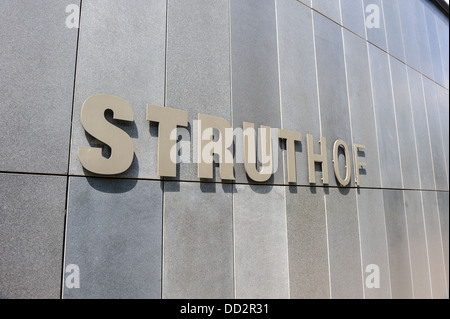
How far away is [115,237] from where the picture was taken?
9.95ft

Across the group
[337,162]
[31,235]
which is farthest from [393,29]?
[31,235]

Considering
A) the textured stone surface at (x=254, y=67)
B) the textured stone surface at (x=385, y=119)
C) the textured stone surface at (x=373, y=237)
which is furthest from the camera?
the textured stone surface at (x=385, y=119)

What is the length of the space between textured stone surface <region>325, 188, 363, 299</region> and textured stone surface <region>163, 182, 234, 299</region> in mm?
2148

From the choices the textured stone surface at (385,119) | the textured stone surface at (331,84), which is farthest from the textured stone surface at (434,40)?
the textured stone surface at (331,84)

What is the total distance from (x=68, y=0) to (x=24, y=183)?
1930 mm

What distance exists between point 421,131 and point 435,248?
314 centimetres

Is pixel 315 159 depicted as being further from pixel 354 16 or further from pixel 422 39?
pixel 422 39

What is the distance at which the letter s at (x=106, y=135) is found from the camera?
9.61 ft

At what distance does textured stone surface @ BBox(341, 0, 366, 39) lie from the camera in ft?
20.3

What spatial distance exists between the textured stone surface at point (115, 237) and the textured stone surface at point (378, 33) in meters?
6.27

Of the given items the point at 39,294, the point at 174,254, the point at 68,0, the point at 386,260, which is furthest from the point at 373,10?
the point at 39,294

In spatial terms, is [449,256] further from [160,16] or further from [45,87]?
[45,87]

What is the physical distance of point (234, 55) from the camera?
4250 mm

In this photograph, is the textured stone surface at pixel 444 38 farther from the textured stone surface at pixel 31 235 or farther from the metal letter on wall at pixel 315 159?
the textured stone surface at pixel 31 235
